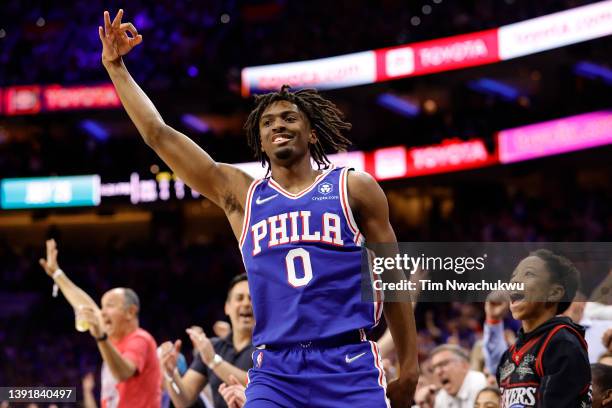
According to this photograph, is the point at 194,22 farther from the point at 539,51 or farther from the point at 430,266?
the point at 430,266

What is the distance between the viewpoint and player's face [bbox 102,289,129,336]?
18.6ft

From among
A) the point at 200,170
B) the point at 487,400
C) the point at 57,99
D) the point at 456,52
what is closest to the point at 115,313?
the point at 487,400

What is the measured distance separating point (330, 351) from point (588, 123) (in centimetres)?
1371

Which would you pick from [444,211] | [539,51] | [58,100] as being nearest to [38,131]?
[58,100]

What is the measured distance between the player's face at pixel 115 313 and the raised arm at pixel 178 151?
2.46 m

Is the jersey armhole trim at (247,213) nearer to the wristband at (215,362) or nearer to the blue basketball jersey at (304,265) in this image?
the blue basketball jersey at (304,265)

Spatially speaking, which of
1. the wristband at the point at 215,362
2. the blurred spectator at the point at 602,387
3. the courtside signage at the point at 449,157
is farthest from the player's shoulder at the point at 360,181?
the courtside signage at the point at 449,157

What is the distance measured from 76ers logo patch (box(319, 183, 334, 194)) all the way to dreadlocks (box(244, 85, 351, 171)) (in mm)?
365

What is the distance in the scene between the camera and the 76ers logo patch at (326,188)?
10.7ft

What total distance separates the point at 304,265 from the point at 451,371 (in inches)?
102

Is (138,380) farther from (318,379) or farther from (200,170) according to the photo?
(318,379)

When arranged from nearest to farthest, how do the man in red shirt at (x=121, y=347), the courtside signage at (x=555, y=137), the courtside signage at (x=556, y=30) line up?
the man in red shirt at (x=121, y=347), the courtside signage at (x=556, y=30), the courtside signage at (x=555, y=137)

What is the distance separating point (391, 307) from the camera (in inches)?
128

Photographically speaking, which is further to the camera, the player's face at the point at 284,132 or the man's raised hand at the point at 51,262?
the man's raised hand at the point at 51,262
